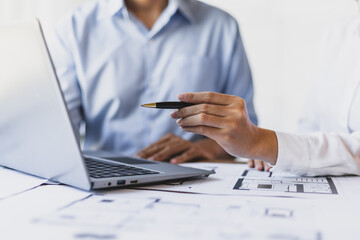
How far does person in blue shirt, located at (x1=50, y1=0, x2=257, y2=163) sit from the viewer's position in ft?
4.62

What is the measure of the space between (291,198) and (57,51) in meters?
1.06

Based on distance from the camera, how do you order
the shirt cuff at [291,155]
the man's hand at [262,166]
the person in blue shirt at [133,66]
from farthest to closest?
the person in blue shirt at [133,66]
the man's hand at [262,166]
the shirt cuff at [291,155]

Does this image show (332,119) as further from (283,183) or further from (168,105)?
(168,105)

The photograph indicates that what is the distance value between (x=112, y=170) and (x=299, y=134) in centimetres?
39

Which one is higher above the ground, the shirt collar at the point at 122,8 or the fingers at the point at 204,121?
the shirt collar at the point at 122,8

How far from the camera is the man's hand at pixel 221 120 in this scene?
0.72 meters

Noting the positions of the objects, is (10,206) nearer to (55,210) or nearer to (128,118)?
(55,210)

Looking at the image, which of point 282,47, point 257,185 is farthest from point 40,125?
point 282,47

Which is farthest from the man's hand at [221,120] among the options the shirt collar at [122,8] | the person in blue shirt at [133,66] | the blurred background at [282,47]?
the blurred background at [282,47]

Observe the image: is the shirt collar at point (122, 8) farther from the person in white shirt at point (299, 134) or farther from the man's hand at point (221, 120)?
the man's hand at point (221, 120)

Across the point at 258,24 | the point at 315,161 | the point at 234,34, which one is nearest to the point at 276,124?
the point at 258,24

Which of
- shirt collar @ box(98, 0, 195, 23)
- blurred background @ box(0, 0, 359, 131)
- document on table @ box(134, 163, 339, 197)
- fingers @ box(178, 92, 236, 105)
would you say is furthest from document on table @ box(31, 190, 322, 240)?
blurred background @ box(0, 0, 359, 131)

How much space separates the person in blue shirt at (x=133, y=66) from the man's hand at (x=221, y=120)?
0.59 m

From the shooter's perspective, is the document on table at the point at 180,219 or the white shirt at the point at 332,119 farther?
the white shirt at the point at 332,119
